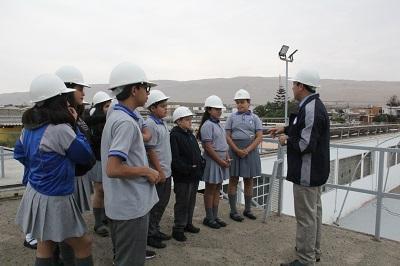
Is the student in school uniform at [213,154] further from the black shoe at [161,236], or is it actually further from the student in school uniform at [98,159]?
the student in school uniform at [98,159]

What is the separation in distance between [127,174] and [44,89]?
0.75 m

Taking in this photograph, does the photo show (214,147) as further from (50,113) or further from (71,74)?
(50,113)

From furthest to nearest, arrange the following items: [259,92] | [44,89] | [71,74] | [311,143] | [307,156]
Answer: [259,92] → [71,74] → [307,156] → [311,143] → [44,89]

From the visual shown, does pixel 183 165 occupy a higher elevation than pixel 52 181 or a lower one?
lower

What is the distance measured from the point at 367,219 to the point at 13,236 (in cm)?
1373

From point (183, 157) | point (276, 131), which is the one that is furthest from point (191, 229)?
point (276, 131)

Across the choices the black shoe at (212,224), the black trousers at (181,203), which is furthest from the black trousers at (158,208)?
the black shoe at (212,224)

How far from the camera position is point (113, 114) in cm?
209

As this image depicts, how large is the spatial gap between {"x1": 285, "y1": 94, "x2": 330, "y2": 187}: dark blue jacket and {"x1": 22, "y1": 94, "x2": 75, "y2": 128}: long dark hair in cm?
187

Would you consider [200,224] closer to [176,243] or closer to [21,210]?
[176,243]

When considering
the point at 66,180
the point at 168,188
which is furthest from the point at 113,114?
the point at 168,188

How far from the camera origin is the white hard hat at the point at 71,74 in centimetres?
330

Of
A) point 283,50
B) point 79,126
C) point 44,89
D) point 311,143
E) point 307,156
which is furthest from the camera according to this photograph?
point 283,50

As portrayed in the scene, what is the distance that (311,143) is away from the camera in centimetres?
291
